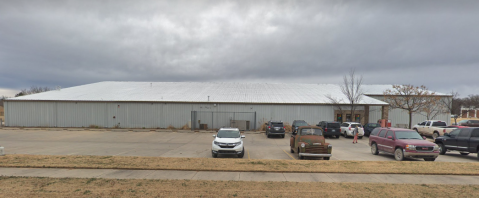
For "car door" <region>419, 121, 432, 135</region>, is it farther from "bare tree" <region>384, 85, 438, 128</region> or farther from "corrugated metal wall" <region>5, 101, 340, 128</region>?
"corrugated metal wall" <region>5, 101, 340, 128</region>

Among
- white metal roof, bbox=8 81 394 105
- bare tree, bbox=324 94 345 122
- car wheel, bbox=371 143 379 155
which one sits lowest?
car wheel, bbox=371 143 379 155

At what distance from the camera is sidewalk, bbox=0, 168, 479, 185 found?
7.80 metres

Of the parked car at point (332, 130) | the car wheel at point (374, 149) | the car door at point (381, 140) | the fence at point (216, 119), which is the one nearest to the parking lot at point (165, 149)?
the car wheel at point (374, 149)

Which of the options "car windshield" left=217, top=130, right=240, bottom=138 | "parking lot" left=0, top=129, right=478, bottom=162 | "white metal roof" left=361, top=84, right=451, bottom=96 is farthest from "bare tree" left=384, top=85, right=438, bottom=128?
"car windshield" left=217, top=130, right=240, bottom=138

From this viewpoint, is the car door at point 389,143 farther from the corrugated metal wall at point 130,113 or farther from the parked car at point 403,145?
the corrugated metal wall at point 130,113

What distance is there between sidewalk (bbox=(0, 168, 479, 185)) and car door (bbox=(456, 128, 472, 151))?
5713mm

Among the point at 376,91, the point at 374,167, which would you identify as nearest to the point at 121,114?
the point at 374,167

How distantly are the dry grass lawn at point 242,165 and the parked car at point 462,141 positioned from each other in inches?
132

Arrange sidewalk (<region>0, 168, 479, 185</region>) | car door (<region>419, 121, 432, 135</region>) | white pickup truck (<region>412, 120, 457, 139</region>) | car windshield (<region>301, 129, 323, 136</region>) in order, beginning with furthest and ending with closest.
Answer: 1. car door (<region>419, 121, 432, 135</region>)
2. white pickup truck (<region>412, 120, 457, 139</region>)
3. car windshield (<region>301, 129, 323, 136</region>)
4. sidewalk (<region>0, 168, 479, 185</region>)

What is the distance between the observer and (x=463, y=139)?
12805mm

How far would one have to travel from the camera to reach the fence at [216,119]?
30.0 metres

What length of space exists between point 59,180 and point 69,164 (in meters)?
2.22

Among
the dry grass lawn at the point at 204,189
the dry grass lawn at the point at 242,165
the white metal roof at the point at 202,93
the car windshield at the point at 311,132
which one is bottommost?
the dry grass lawn at the point at 242,165

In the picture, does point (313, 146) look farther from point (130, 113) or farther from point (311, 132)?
point (130, 113)
